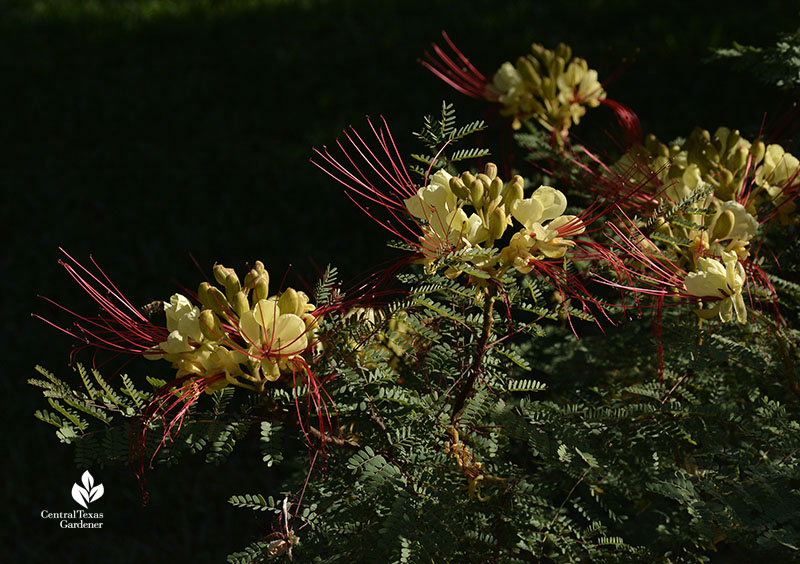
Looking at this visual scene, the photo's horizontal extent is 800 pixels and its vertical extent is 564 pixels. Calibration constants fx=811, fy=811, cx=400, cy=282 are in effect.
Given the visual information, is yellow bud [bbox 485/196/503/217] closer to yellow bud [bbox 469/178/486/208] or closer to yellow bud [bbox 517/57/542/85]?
yellow bud [bbox 469/178/486/208]

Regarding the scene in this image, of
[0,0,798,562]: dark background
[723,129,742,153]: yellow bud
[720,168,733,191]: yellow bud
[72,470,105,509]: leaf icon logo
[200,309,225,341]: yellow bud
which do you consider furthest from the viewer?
[0,0,798,562]: dark background

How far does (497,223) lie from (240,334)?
53 cm

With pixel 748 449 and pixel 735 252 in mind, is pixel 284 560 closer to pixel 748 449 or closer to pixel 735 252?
pixel 748 449

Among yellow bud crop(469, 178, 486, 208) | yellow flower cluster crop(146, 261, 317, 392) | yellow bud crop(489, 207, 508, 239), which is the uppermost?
yellow bud crop(469, 178, 486, 208)

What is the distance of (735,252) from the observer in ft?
6.28

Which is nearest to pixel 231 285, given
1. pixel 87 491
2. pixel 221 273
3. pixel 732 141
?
pixel 221 273

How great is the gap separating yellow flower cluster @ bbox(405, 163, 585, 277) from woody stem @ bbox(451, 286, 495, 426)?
0.07 m

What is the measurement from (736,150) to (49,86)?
607 cm

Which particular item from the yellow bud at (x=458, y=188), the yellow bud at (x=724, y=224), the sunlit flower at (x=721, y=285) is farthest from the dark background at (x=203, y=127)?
the yellow bud at (x=458, y=188)

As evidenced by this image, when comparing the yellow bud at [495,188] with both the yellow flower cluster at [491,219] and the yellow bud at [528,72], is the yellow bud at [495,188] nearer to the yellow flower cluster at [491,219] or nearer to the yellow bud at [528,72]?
the yellow flower cluster at [491,219]

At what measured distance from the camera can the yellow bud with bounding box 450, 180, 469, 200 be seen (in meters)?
1.58

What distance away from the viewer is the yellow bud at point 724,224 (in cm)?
186

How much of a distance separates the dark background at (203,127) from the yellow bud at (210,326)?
2.07 metres

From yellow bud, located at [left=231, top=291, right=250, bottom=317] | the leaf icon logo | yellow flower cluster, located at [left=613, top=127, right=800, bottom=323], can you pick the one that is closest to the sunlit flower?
yellow flower cluster, located at [left=613, top=127, right=800, bottom=323]
